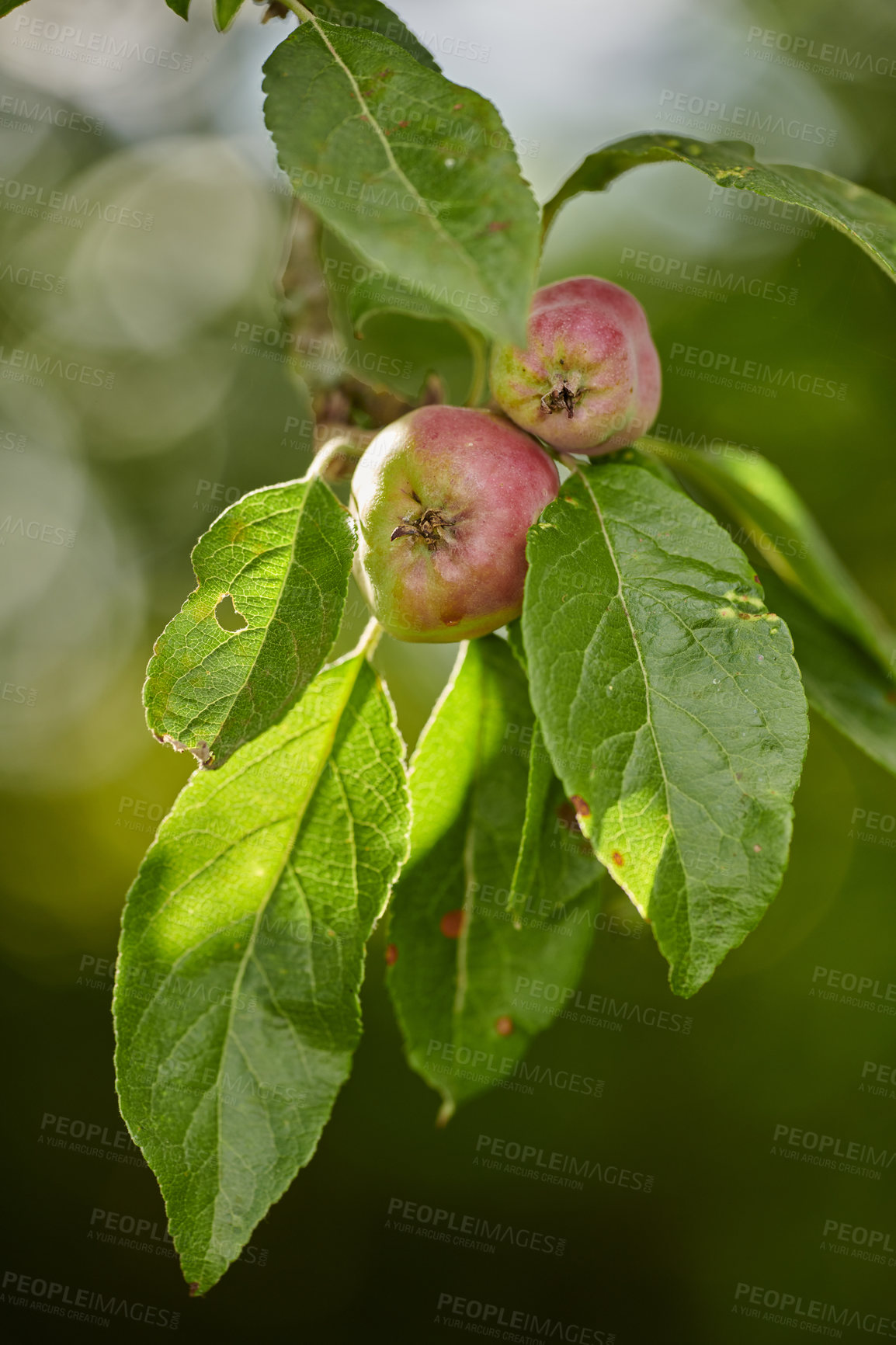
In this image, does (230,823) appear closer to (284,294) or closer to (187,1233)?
(187,1233)

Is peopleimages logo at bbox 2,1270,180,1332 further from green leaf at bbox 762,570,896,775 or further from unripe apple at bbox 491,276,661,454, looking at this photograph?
unripe apple at bbox 491,276,661,454

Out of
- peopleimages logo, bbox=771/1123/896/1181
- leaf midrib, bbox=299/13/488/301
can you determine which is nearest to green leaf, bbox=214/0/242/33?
leaf midrib, bbox=299/13/488/301

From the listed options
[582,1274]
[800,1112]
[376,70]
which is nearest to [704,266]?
[376,70]

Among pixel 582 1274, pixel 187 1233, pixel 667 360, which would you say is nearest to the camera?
pixel 187 1233

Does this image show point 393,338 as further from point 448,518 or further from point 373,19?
point 448,518

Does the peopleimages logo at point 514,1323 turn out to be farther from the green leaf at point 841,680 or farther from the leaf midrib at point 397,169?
the leaf midrib at point 397,169

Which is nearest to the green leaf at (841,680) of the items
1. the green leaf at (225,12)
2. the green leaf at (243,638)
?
the green leaf at (243,638)
